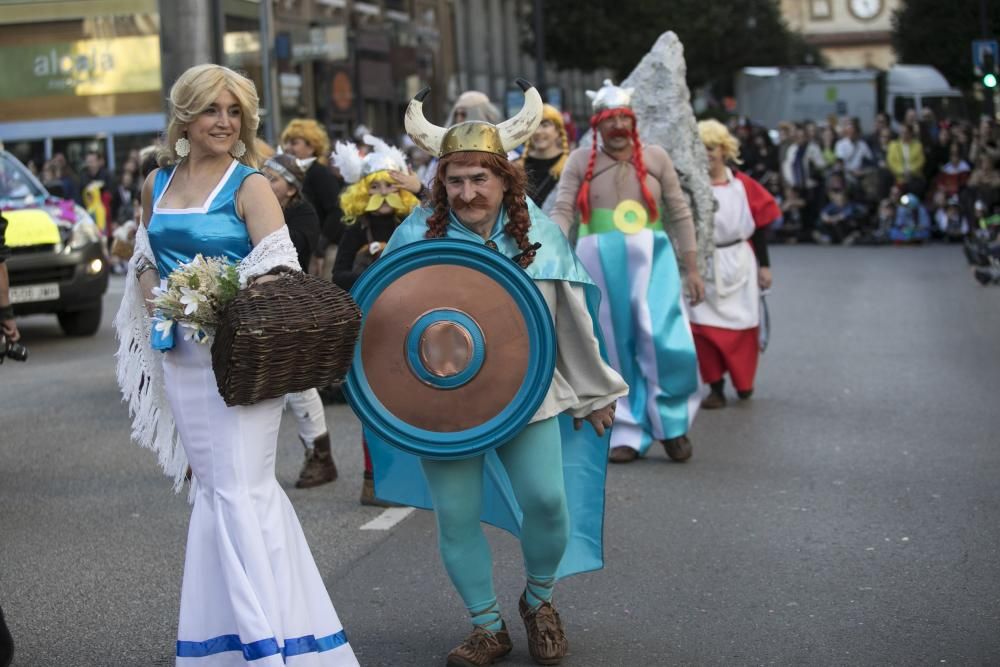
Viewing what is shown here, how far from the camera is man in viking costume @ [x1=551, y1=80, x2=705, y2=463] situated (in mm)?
8562

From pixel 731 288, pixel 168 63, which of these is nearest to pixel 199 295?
pixel 731 288

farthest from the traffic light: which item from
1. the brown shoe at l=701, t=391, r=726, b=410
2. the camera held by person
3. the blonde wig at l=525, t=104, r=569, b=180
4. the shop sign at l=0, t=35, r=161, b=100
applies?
the camera held by person

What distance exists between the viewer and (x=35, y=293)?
15164mm

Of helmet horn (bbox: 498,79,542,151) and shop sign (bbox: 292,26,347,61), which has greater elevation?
shop sign (bbox: 292,26,347,61)

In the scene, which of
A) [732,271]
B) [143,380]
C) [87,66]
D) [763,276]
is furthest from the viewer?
[87,66]

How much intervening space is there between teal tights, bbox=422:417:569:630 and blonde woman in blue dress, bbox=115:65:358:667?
48 centimetres

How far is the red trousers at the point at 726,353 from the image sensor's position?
10875 mm

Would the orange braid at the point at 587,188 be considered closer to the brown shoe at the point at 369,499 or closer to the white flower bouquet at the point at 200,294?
the brown shoe at the point at 369,499

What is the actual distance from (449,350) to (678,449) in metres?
4.24

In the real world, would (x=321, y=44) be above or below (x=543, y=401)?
above

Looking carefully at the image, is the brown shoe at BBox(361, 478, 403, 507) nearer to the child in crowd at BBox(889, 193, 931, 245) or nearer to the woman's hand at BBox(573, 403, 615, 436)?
the woman's hand at BBox(573, 403, 615, 436)

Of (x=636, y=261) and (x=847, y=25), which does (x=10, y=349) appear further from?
(x=847, y=25)

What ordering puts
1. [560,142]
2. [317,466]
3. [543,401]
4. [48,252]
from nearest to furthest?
[543,401] < [317,466] < [560,142] < [48,252]

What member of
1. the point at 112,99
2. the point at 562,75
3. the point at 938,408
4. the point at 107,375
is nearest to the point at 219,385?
the point at 938,408
